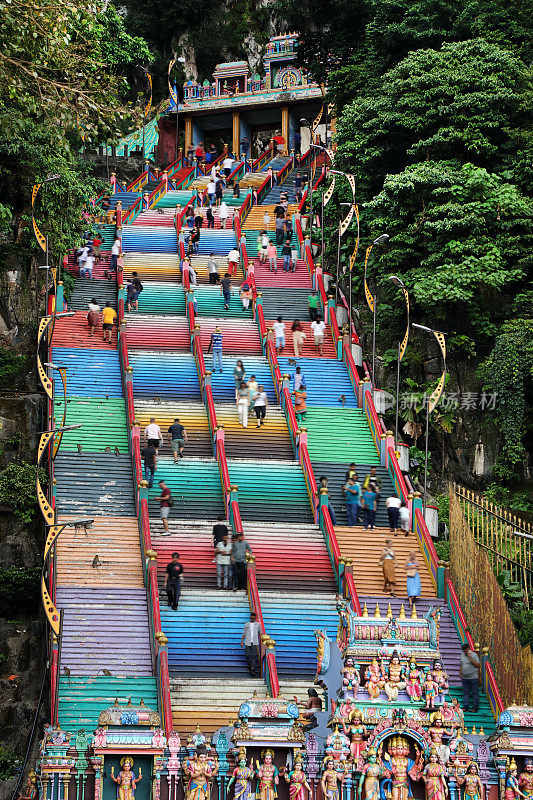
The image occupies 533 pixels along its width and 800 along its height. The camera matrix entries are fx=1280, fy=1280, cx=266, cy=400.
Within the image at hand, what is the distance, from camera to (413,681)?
17312mm

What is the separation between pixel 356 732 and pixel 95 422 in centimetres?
1552

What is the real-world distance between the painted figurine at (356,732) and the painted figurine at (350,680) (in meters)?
0.26

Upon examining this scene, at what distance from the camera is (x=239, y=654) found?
77.1 feet

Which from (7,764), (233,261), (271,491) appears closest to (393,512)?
(271,491)

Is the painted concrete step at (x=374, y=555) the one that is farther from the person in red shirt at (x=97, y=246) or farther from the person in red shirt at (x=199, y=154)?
the person in red shirt at (x=199, y=154)

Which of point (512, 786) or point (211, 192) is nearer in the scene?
point (512, 786)

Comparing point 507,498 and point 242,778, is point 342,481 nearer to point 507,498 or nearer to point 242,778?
point 507,498

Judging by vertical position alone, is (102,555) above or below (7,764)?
above

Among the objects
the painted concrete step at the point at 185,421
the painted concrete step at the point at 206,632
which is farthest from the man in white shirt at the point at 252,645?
the painted concrete step at the point at 185,421

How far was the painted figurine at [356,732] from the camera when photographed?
16.8 metres

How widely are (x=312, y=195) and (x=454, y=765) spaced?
30.0 m

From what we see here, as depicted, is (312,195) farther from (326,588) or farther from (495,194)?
(326,588)

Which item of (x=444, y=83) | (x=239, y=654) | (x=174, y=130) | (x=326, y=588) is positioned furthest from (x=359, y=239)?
(x=174, y=130)

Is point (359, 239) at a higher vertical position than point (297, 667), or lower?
higher
